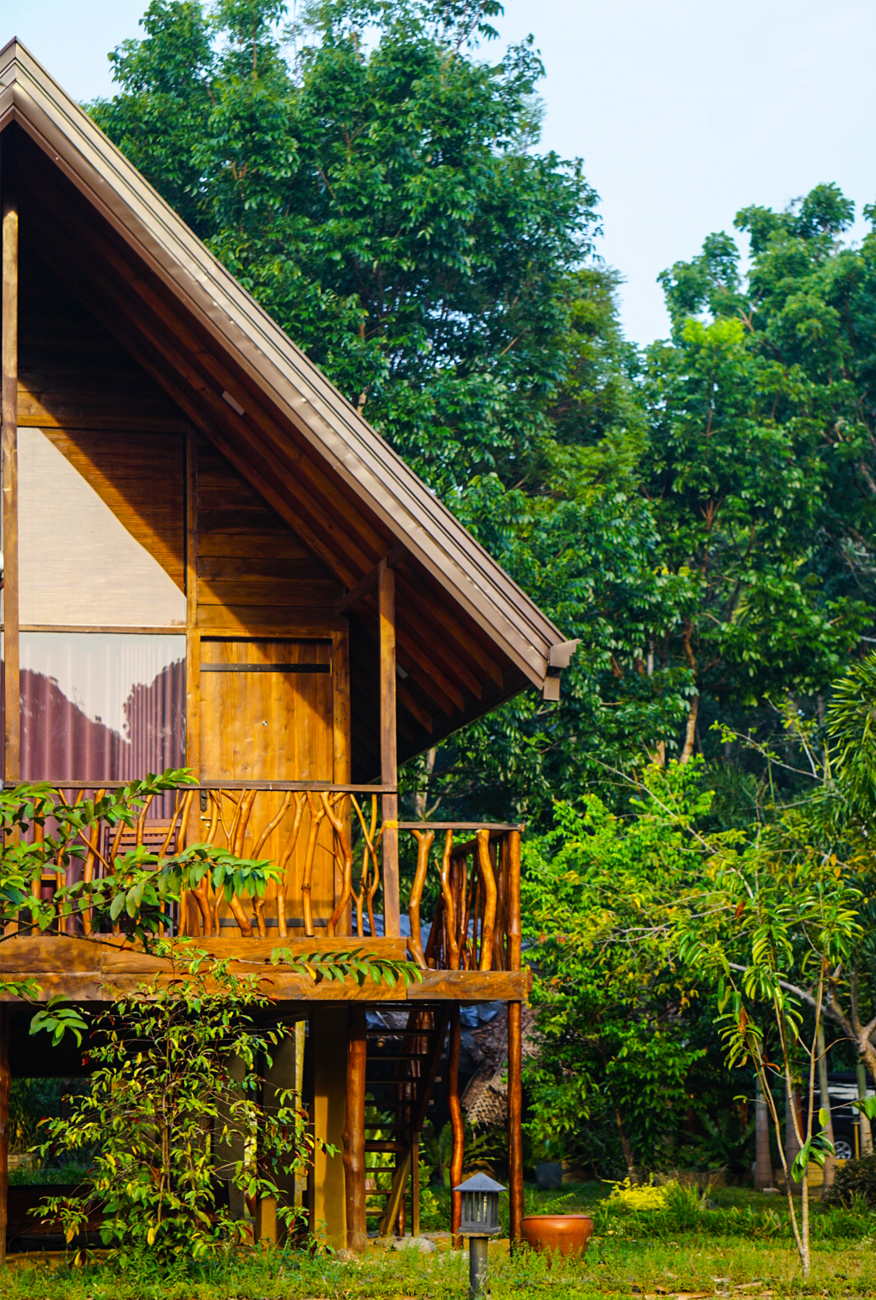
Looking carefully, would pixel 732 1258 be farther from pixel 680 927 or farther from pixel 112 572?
pixel 112 572

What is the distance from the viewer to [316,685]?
11109 millimetres

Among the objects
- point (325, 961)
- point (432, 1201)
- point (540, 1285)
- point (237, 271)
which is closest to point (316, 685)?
point (325, 961)

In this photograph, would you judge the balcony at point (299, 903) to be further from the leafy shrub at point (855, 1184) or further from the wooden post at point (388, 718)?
the leafy shrub at point (855, 1184)

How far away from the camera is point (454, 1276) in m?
8.30

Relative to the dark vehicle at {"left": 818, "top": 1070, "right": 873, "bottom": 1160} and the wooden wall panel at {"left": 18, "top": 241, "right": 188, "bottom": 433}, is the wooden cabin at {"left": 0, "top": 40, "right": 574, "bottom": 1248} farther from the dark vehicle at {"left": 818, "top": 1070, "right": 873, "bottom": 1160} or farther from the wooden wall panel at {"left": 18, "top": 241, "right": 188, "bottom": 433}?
the dark vehicle at {"left": 818, "top": 1070, "right": 873, "bottom": 1160}

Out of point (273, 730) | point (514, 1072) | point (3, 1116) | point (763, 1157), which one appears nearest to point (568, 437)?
point (763, 1157)

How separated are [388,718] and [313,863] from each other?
3.83ft

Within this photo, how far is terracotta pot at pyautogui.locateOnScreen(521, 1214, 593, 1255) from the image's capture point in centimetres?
930

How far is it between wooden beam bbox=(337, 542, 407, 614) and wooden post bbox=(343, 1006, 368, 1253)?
2.95m

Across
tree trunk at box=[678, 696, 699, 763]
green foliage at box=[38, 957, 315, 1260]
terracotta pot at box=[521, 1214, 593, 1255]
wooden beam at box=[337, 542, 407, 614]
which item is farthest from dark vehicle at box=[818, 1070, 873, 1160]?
green foliage at box=[38, 957, 315, 1260]

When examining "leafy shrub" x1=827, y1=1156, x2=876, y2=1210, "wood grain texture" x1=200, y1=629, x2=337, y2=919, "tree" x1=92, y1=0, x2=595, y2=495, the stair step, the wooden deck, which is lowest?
"leafy shrub" x1=827, y1=1156, x2=876, y2=1210

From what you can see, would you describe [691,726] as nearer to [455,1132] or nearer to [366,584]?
[366,584]

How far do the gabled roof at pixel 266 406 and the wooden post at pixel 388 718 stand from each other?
238mm

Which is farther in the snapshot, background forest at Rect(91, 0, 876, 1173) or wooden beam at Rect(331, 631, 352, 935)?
background forest at Rect(91, 0, 876, 1173)
